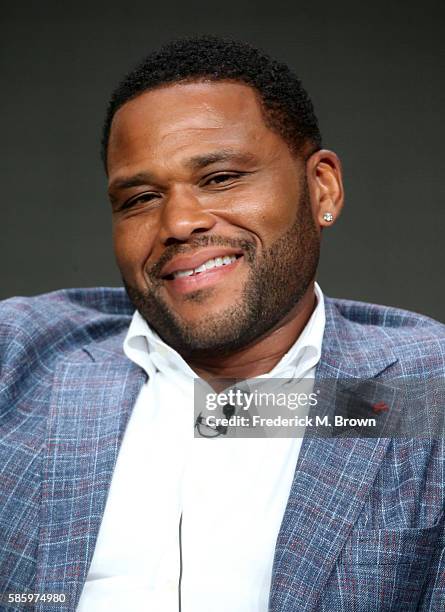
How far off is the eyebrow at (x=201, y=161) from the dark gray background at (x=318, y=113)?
1.11 m

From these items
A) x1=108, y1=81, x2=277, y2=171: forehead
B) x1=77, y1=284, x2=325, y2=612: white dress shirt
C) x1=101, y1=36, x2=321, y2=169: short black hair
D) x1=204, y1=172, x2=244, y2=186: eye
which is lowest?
x1=77, y1=284, x2=325, y2=612: white dress shirt

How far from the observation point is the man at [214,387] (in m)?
1.60

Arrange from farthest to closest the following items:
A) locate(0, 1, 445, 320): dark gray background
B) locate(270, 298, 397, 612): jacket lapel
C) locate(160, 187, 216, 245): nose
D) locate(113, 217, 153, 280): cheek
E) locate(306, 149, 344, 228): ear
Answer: locate(0, 1, 445, 320): dark gray background < locate(306, 149, 344, 228): ear < locate(113, 217, 153, 280): cheek < locate(160, 187, 216, 245): nose < locate(270, 298, 397, 612): jacket lapel

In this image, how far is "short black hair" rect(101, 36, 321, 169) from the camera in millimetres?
1872

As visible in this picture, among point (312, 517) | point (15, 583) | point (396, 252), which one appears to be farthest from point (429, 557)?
point (396, 252)

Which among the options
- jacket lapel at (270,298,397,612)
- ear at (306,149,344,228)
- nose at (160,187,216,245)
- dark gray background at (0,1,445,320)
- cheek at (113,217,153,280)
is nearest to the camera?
jacket lapel at (270,298,397,612)

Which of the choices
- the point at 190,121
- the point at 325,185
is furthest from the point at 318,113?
the point at 190,121

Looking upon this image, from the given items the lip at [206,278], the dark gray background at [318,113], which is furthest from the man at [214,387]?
the dark gray background at [318,113]

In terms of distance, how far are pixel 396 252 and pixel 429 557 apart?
142cm

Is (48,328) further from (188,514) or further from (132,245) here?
(188,514)

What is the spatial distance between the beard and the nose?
3 centimetres

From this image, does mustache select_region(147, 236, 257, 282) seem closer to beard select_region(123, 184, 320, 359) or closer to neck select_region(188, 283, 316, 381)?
beard select_region(123, 184, 320, 359)

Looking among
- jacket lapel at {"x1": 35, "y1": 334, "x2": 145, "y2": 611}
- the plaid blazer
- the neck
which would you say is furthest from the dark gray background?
jacket lapel at {"x1": 35, "y1": 334, "x2": 145, "y2": 611}

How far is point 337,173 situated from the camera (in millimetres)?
2029
